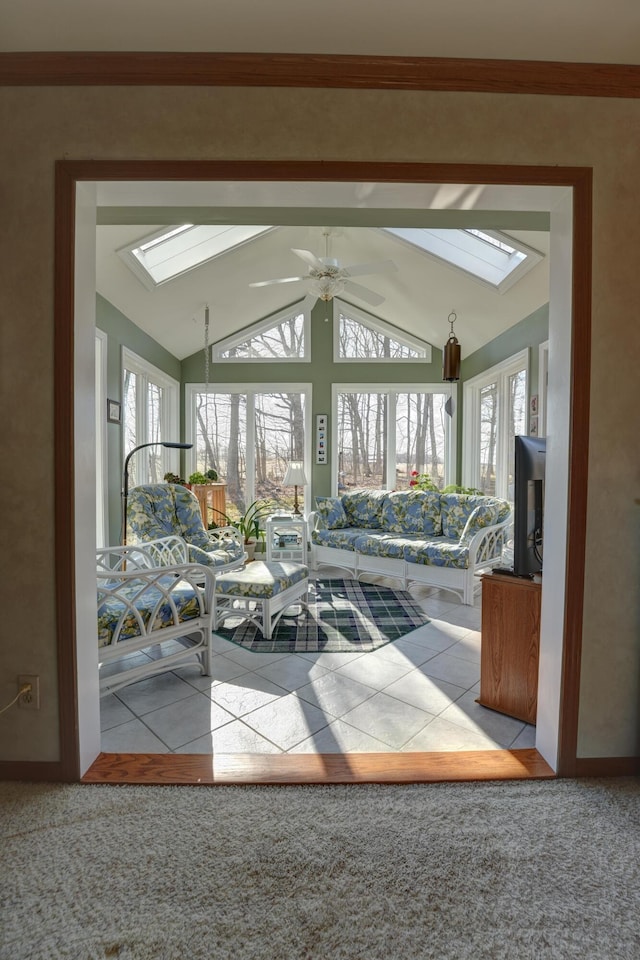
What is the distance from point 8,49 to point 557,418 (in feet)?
8.05

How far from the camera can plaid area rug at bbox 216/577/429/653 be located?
303 cm

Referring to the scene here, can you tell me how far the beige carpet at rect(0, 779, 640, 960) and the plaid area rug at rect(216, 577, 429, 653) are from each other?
1.37m

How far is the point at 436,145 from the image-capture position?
1.67m

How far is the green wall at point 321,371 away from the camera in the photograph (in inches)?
231

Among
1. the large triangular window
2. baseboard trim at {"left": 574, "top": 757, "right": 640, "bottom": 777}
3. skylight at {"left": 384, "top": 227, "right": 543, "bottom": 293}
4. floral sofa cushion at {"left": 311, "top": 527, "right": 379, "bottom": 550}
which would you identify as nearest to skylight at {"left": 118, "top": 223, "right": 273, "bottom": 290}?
skylight at {"left": 384, "top": 227, "right": 543, "bottom": 293}

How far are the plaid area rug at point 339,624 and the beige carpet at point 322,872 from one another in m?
1.37

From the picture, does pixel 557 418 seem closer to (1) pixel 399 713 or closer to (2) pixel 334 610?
(1) pixel 399 713

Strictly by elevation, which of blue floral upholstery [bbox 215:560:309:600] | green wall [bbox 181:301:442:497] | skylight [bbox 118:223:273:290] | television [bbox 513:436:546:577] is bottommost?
blue floral upholstery [bbox 215:560:309:600]

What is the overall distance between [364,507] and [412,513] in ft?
2.14

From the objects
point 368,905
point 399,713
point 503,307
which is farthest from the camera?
point 503,307

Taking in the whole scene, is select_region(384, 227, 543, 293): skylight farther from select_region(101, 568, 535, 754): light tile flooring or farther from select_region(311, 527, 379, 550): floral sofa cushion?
select_region(101, 568, 535, 754): light tile flooring

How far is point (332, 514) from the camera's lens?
211 inches

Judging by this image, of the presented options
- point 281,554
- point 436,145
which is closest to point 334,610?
point 281,554

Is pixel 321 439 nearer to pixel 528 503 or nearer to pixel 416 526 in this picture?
pixel 416 526
